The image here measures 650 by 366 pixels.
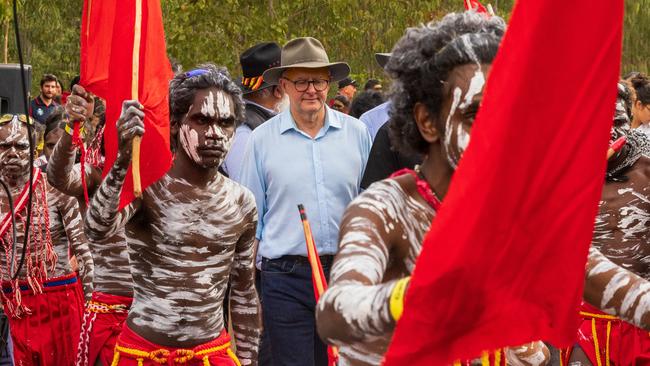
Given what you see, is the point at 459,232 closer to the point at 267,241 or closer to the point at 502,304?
the point at 502,304

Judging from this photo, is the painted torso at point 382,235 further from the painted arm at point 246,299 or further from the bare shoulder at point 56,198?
the bare shoulder at point 56,198

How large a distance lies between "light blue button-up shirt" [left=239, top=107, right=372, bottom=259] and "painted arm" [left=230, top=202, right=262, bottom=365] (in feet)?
3.45

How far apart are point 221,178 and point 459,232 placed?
12.4ft

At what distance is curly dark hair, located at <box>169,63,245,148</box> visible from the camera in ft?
22.0

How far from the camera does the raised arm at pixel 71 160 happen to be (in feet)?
23.7

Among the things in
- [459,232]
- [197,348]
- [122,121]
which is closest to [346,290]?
[459,232]

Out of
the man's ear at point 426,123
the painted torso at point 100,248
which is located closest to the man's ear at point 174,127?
the painted torso at point 100,248

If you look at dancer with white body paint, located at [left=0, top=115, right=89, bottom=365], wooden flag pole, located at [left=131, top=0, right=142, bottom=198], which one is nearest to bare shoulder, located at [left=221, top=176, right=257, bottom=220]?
wooden flag pole, located at [left=131, top=0, right=142, bottom=198]

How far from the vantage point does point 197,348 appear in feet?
21.0

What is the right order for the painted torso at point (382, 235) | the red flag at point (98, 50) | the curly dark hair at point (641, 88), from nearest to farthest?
the painted torso at point (382, 235) → the red flag at point (98, 50) → the curly dark hair at point (641, 88)

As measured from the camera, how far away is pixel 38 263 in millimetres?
9336

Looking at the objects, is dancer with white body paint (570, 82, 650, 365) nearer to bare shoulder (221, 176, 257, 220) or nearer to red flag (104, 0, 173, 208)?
bare shoulder (221, 176, 257, 220)

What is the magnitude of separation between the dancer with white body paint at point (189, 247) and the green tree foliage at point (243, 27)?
780cm

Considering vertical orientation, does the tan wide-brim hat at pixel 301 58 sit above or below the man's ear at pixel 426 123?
below
